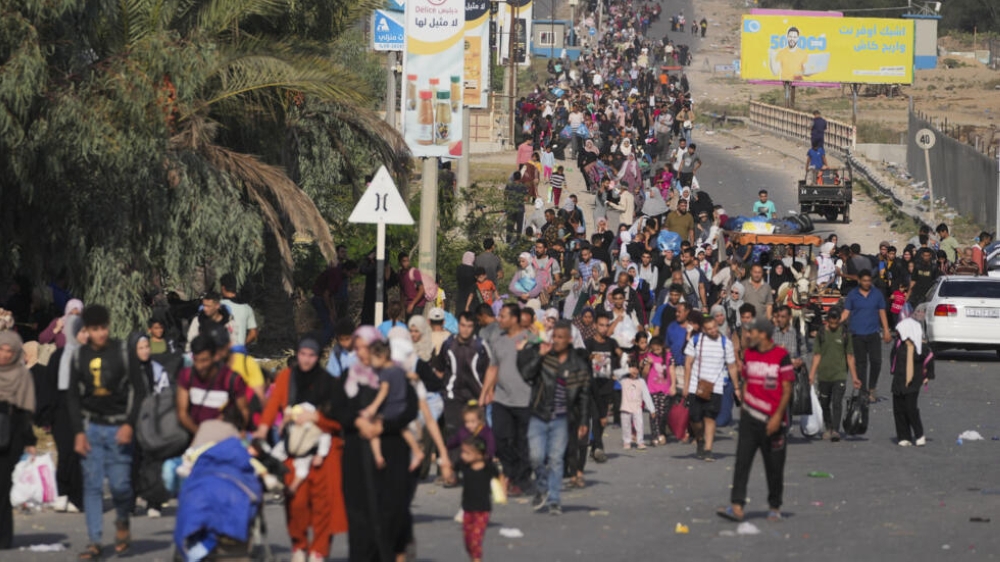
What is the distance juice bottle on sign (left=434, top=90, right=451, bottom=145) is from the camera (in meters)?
21.1

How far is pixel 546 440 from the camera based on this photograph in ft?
47.4

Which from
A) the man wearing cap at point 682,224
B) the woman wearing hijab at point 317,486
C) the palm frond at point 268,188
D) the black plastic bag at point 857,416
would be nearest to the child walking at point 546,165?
the man wearing cap at point 682,224

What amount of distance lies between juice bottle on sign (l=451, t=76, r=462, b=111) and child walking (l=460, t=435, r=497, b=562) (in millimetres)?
9752

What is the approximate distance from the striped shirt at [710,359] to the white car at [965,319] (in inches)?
378

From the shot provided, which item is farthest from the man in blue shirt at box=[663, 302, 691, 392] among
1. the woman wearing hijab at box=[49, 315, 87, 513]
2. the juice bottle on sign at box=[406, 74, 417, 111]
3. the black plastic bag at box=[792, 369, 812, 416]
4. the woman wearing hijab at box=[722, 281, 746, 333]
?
the woman wearing hijab at box=[49, 315, 87, 513]

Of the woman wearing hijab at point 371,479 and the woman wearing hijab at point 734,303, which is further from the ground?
the woman wearing hijab at point 371,479

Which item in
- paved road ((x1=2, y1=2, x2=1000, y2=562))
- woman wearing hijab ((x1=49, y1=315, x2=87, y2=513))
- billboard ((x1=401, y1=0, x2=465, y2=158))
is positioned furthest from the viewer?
billboard ((x1=401, y1=0, x2=465, y2=158))

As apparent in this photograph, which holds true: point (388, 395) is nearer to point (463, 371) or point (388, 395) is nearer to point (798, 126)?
point (463, 371)

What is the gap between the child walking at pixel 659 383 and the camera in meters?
18.9

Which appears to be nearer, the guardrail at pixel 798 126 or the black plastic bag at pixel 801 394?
the black plastic bag at pixel 801 394

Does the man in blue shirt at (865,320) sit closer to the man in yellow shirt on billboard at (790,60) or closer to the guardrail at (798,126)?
the guardrail at (798,126)

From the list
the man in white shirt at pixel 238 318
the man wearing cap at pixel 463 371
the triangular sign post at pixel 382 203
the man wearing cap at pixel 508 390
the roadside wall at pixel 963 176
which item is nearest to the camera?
the man wearing cap at pixel 508 390

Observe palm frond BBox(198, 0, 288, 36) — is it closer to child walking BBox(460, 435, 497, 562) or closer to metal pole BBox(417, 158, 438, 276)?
metal pole BBox(417, 158, 438, 276)

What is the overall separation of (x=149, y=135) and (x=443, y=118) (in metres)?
3.45
